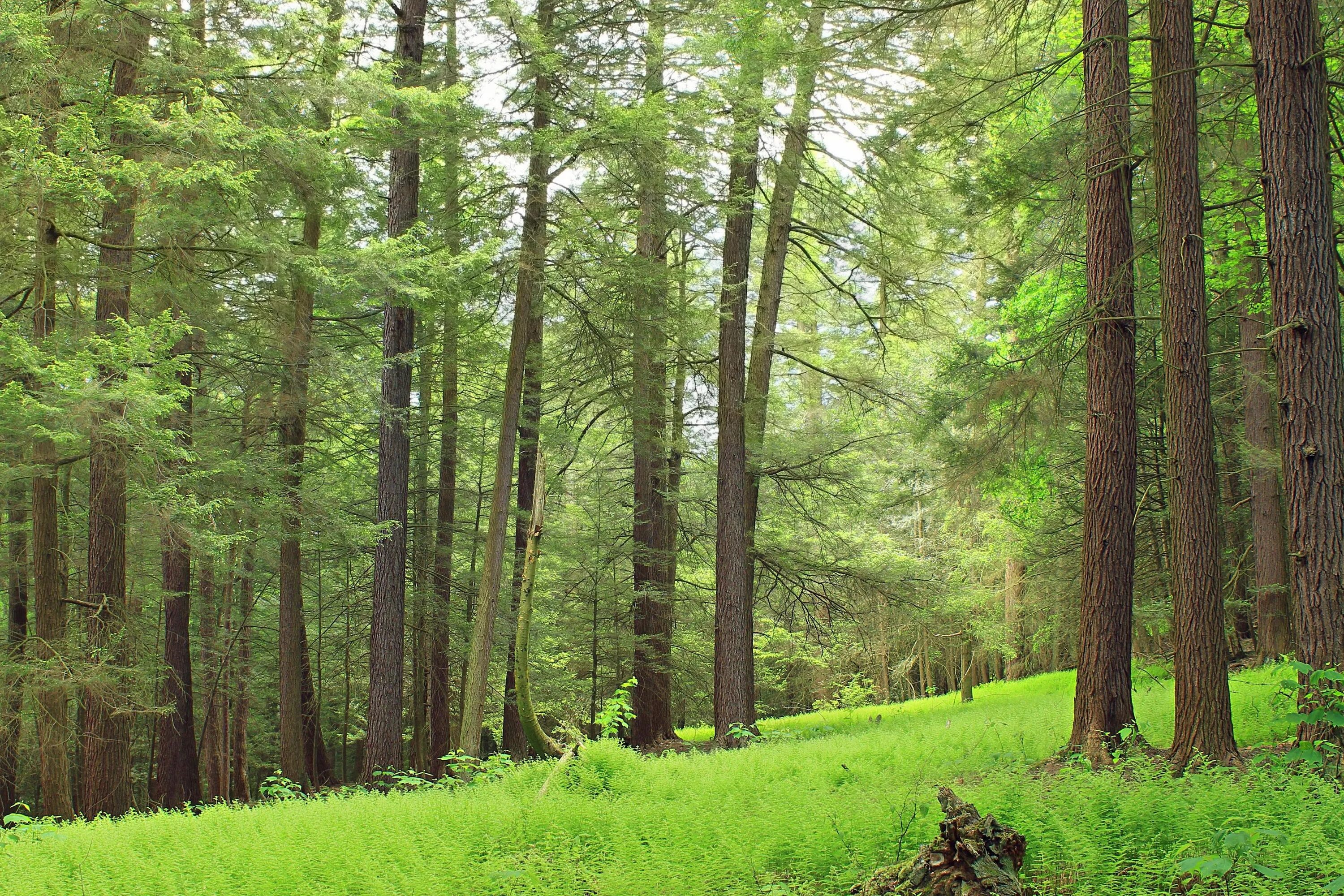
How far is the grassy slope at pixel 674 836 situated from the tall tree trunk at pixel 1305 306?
4.51 ft

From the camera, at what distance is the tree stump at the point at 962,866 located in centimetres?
396

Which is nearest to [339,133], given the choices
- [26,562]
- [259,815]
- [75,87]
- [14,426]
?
[75,87]

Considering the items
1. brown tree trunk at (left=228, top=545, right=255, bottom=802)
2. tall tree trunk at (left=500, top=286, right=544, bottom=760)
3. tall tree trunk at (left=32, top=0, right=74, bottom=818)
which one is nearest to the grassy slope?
tall tree trunk at (left=32, top=0, right=74, bottom=818)

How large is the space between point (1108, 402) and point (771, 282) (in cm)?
786

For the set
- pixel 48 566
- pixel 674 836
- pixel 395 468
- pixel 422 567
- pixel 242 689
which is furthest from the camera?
pixel 242 689

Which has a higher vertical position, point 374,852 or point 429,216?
point 429,216

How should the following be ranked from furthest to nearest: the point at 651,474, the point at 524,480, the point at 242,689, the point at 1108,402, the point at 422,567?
the point at 242,689 < the point at 524,480 < the point at 651,474 < the point at 422,567 < the point at 1108,402

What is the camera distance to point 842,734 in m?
11.6

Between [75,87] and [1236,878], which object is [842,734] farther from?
[75,87]

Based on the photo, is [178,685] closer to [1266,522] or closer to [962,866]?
[962,866]

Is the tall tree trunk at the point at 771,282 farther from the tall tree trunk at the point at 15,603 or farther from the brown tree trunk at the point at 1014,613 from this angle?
the tall tree trunk at the point at 15,603

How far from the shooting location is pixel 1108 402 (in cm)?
758

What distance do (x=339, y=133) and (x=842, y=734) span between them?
9397 millimetres

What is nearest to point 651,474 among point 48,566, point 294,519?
point 294,519
